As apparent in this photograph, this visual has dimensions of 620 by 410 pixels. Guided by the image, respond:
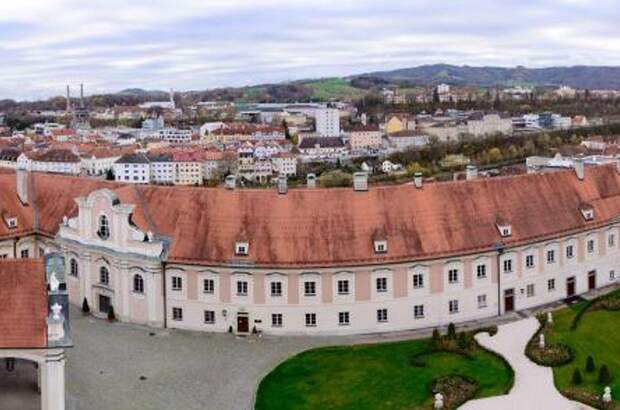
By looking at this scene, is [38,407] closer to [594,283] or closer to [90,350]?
[90,350]

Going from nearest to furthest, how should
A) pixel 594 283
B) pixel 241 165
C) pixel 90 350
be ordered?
pixel 90 350 < pixel 594 283 < pixel 241 165

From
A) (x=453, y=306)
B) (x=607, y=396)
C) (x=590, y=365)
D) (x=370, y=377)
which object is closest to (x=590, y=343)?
(x=590, y=365)

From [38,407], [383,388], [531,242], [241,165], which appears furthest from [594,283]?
[241,165]

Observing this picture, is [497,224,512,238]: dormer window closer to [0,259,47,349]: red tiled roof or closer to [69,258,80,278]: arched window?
[69,258,80,278]: arched window

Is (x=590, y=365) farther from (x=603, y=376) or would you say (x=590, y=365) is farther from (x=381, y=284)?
(x=381, y=284)

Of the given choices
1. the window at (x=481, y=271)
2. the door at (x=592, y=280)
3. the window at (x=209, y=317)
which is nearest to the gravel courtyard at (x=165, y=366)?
the window at (x=209, y=317)

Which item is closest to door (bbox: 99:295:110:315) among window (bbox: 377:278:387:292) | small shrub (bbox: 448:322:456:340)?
window (bbox: 377:278:387:292)
